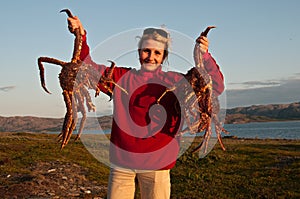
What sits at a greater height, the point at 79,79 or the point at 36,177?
the point at 79,79

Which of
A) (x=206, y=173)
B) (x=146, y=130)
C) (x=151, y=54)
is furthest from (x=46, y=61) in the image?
(x=206, y=173)

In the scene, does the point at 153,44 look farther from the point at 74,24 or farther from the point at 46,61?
the point at 46,61

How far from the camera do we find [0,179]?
14.3 meters

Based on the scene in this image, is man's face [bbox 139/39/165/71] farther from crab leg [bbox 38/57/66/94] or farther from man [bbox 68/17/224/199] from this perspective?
crab leg [bbox 38/57/66/94]

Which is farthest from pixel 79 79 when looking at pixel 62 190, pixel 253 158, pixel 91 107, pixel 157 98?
pixel 253 158

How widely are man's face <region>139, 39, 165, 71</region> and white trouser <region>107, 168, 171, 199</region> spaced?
1.70 metres

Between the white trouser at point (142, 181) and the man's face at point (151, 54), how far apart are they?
170 centimetres

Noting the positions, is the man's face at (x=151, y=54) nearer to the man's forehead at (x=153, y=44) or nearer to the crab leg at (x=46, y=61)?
the man's forehead at (x=153, y=44)

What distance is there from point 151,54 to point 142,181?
207cm

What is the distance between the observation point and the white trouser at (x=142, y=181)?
18.6 ft

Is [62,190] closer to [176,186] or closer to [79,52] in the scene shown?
[176,186]

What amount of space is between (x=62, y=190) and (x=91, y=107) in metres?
9.00

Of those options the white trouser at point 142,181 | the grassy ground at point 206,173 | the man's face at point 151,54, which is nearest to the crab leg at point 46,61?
the man's face at point 151,54

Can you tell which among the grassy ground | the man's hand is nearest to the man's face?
the man's hand
